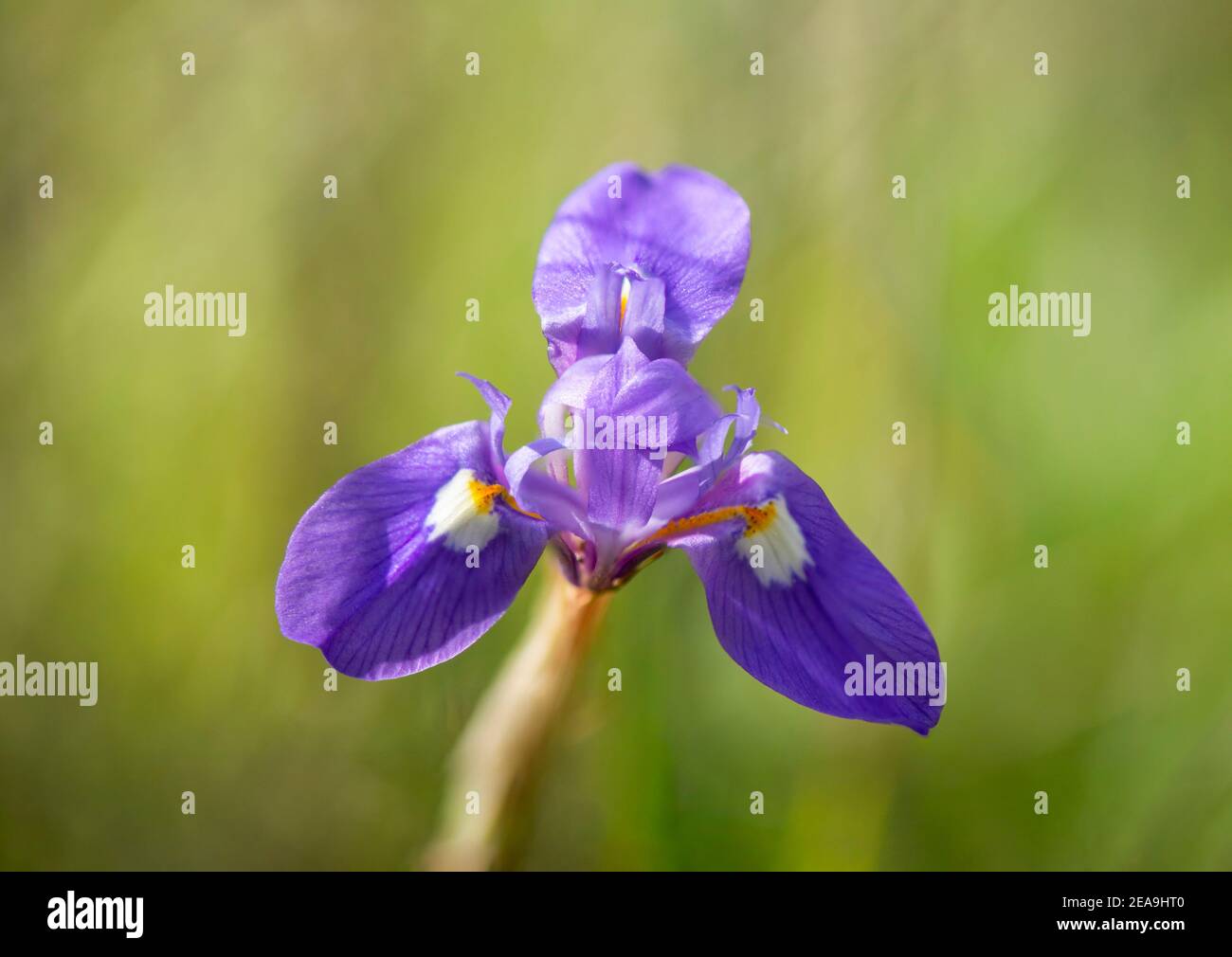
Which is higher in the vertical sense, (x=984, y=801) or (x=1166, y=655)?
(x=1166, y=655)

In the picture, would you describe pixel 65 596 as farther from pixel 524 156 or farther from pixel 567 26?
Answer: pixel 567 26

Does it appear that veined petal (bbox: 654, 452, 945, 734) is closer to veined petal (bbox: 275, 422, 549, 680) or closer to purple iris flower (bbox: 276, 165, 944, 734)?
purple iris flower (bbox: 276, 165, 944, 734)
